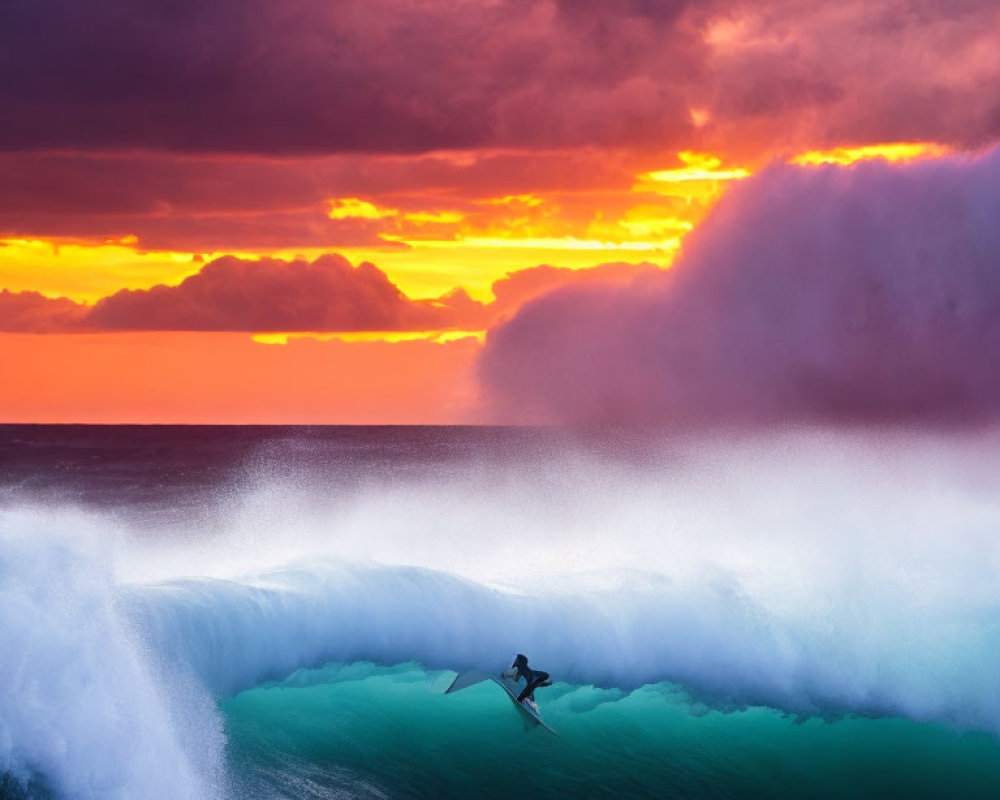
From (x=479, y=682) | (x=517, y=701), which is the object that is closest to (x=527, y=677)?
(x=517, y=701)

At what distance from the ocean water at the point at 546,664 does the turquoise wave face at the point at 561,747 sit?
3 cm

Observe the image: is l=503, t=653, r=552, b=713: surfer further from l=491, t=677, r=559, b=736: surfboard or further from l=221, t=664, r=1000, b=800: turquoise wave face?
l=221, t=664, r=1000, b=800: turquoise wave face

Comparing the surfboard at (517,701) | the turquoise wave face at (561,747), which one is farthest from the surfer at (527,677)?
the turquoise wave face at (561,747)

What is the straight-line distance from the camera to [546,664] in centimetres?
1387

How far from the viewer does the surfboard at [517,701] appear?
42.2 ft

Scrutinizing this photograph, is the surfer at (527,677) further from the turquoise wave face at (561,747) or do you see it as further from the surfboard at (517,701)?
the turquoise wave face at (561,747)

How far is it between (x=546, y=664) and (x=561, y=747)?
1.51 m

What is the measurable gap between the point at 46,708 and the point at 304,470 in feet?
191

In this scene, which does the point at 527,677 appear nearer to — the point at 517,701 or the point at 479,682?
the point at 517,701

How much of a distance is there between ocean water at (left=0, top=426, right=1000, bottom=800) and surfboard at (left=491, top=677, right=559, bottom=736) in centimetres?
11

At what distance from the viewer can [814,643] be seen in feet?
47.3

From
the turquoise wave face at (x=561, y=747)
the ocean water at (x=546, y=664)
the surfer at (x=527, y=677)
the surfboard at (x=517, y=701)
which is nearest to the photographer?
the ocean water at (x=546, y=664)

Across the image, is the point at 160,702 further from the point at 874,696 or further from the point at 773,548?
the point at 773,548

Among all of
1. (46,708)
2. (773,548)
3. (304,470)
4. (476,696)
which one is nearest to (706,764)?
(476,696)
